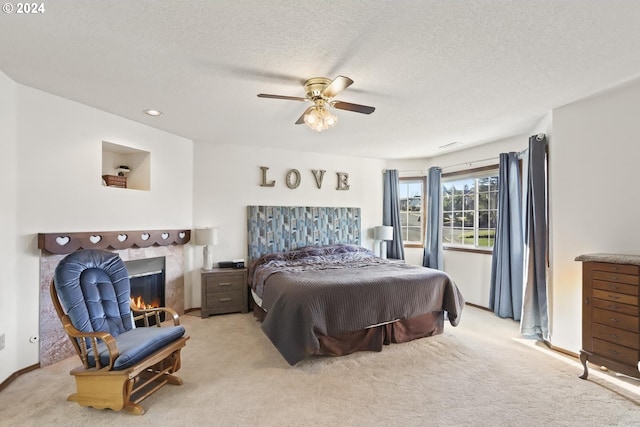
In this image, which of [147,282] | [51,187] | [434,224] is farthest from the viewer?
[434,224]

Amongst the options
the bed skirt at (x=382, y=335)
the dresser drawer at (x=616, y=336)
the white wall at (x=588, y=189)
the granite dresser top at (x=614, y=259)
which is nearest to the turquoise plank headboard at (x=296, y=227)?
the bed skirt at (x=382, y=335)

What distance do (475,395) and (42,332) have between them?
12.4 ft

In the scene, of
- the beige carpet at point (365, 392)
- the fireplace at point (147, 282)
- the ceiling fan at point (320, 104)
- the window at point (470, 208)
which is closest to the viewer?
the beige carpet at point (365, 392)

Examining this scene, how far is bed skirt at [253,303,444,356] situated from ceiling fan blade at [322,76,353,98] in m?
2.23

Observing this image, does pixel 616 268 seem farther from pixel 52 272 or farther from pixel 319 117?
pixel 52 272

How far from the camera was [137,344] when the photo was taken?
2.15 m

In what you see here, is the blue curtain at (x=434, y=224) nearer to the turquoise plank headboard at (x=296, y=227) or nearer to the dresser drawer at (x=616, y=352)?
the turquoise plank headboard at (x=296, y=227)

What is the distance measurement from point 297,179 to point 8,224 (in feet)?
11.5

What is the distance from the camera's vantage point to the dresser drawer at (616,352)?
2.21 m

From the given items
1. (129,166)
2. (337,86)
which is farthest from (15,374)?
(337,86)

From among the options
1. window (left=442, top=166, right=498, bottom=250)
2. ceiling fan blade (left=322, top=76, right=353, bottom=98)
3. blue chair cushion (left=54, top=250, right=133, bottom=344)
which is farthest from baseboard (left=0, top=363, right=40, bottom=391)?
window (left=442, top=166, right=498, bottom=250)

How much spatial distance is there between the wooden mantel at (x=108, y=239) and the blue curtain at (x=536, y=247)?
14.4 ft

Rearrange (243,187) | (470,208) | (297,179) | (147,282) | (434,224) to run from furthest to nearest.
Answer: (434,224) → (297,179) → (470,208) → (243,187) → (147,282)

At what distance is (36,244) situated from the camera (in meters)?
2.73
